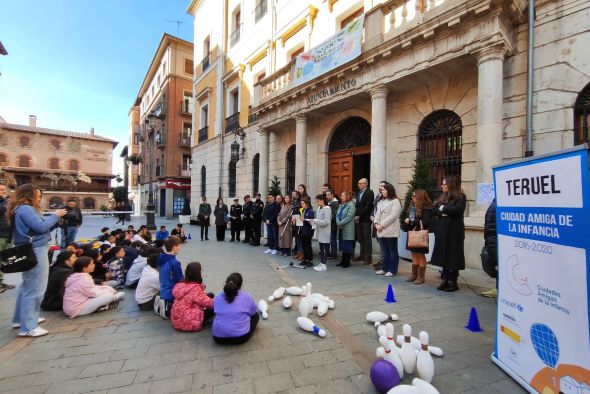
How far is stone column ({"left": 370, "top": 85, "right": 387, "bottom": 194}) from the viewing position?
27.6 ft

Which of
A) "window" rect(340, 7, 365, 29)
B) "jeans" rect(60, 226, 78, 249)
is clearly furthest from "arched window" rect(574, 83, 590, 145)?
"jeans" rect(60, 226, 78, 249)

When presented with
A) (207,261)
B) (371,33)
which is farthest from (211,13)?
(207,261)

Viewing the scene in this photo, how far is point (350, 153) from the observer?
10664mm

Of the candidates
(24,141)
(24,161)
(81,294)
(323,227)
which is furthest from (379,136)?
(24,141)

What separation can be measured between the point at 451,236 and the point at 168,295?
4.60m

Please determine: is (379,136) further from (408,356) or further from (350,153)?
(408,356)

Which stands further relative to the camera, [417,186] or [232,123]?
[232,123]

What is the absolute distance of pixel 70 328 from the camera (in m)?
3.88

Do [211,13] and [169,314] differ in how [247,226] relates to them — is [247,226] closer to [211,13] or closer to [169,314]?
[169,314]

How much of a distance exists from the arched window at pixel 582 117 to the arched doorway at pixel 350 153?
201 inches

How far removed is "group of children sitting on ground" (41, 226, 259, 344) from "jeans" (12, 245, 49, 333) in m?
0.59

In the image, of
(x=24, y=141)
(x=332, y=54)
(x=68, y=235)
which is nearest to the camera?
(x=68, y=235)

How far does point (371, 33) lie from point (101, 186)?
52.5 metres

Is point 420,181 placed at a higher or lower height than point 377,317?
higher
